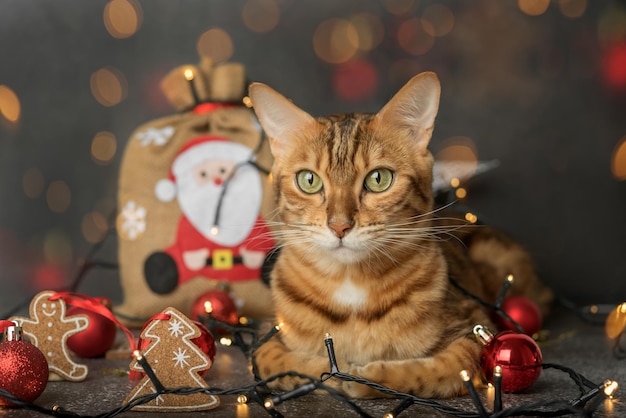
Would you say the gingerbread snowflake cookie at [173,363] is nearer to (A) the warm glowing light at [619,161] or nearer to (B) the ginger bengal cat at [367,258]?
(B) the ginger bengal cat at [367,258]

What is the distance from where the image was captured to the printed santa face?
1684 millimetres

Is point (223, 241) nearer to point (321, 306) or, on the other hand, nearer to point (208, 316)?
point (208, 316)

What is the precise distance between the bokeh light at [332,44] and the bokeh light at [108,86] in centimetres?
58

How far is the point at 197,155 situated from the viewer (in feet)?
5.60

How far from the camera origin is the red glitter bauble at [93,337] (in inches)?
54.0

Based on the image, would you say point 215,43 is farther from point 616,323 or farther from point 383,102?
point 616,323

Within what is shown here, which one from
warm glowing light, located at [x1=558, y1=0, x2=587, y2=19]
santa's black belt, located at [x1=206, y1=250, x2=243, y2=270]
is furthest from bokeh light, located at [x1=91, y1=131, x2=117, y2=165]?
warm glowing light, located at [x1=558, y1=0, x2=587, y2=19]

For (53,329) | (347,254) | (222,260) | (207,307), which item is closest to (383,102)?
(222,260)

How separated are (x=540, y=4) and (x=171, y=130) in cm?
107

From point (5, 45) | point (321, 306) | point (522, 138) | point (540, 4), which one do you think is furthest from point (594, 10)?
point (5, 45)

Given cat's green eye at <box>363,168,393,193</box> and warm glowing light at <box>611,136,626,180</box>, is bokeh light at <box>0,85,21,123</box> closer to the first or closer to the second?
cat's green eye at <box>363,168,393,193</box>

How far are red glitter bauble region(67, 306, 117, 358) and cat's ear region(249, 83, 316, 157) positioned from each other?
49 centimetres

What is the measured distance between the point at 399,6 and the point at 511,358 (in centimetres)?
123

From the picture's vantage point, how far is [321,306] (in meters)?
1.15
